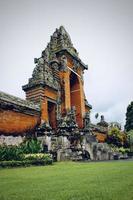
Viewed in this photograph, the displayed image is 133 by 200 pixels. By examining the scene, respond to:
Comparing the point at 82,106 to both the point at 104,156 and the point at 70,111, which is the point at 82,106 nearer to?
the point at 70,111

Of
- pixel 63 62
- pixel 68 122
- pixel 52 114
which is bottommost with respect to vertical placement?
pixel 68 122

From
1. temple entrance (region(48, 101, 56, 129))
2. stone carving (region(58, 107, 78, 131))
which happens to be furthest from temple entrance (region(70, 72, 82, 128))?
stone carving (region(58, 107, 78, 131))

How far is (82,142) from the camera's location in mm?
18000

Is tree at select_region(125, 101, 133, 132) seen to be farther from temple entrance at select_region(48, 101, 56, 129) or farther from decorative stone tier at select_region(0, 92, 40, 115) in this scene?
decorative stone tier at select_region(0, 92, 40, 115)

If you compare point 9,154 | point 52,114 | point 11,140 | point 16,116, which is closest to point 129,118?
point 52,114

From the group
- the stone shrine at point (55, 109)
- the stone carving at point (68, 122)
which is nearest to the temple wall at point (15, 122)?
the stone shrine at point (55, 109)

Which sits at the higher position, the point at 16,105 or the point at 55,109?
the point at 55,109

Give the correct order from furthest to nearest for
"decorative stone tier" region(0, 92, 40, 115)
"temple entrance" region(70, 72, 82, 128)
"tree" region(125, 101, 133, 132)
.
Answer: "tree" region(125, 101, 133, 132) → "temple entrance" region(70, 72, 82, 128) → "decorative stone tier" region(0, 92, 40, 115)

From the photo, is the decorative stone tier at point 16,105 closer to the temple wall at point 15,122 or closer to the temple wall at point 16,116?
the temple wall at point 16,116

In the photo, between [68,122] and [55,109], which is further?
[55,109]

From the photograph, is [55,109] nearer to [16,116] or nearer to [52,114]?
[52,114]

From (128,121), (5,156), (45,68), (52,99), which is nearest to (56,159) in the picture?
(5,156)

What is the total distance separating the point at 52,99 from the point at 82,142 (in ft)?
15.6

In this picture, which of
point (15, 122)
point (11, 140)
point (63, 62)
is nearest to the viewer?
point (11, 140)
